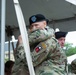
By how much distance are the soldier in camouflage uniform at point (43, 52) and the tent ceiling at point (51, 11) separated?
1.28 m

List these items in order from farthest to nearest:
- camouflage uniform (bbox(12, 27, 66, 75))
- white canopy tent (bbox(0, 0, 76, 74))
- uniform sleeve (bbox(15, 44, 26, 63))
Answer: white canopy tent (bbox(0, 0, 76, 74)), uniform sleeve (bbox(15, 44, 26, 63)), camouflage uniform (bbox(12, 27, 66, 75))

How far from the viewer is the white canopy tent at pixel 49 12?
376cm

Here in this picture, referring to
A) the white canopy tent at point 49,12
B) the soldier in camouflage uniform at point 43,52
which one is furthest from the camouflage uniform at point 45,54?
the white canopy tent at point 49,12

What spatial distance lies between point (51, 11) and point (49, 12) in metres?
0.09

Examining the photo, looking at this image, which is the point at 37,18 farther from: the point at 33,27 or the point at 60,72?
the point at 60,72

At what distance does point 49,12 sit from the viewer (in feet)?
14.3

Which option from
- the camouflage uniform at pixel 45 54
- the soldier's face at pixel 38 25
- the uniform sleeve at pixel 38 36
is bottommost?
the camouflage uniform at pixel 45 54

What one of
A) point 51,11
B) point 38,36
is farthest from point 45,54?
point 51,11

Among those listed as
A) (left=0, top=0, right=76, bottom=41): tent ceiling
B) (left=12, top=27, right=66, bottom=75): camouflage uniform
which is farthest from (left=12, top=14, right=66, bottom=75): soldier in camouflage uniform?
(left=0, top=0, right=76, bottom=41): tent ceiling

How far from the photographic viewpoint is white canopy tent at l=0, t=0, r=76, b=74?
3.76 m

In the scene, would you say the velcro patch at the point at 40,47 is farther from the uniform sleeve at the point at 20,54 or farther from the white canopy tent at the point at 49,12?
the white canopy tent at the point at 49,12

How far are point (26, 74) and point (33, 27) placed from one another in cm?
39

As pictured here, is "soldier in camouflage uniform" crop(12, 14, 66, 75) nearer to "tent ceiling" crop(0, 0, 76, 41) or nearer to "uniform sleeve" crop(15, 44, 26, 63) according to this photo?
"uniform sleeve" crop(15, 44, 26, 63)

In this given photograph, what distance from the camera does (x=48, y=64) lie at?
2.18 meters
